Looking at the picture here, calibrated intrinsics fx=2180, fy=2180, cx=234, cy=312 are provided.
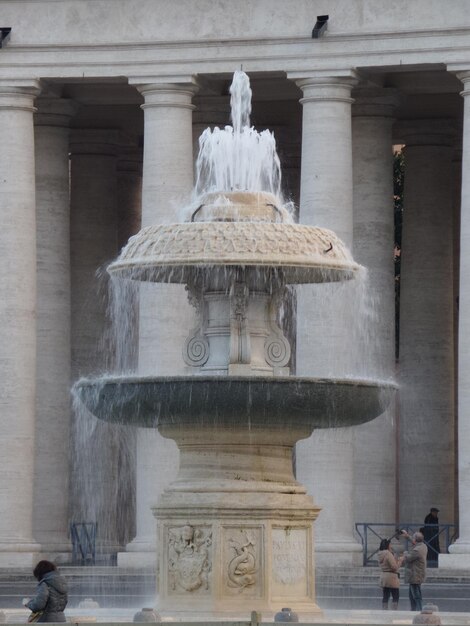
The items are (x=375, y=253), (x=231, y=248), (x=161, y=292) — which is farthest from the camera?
(x=375, y=253)

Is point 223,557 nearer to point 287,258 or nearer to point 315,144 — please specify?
point 287,258

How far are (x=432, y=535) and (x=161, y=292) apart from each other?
11.9 metres

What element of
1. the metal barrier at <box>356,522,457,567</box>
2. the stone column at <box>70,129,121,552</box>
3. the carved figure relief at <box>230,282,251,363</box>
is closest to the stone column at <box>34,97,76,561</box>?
the stone column at <box>70,129,121,552</box>

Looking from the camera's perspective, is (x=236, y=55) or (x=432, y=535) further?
(x=432, y=535)

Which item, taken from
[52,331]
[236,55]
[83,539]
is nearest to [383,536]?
[83,539]

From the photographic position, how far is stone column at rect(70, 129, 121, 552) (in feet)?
245

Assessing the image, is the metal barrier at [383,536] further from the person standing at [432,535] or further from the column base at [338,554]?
the column base at [338,554]

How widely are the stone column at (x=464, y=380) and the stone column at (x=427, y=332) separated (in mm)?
10878

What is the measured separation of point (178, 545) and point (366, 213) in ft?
110

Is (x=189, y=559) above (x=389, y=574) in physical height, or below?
above

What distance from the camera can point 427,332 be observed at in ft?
243

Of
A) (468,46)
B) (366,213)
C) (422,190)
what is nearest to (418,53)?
(468,46)

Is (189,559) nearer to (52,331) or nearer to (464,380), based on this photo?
(464,380)

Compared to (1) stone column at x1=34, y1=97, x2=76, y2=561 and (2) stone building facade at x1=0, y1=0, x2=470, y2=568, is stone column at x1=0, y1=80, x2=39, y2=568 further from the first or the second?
(1) stone column at x1=34, y1=97, x2=76, y2=561
